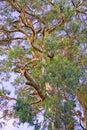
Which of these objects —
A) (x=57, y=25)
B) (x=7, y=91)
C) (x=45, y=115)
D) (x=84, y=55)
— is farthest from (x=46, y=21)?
(x=45, y=115)

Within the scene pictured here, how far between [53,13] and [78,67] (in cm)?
108

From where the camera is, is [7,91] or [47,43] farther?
[7,91]

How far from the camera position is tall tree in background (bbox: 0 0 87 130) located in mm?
4773

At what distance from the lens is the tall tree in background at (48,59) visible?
15.7ft

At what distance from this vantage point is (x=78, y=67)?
5262 millimetres

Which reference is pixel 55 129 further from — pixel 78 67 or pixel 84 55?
pixel 84 55

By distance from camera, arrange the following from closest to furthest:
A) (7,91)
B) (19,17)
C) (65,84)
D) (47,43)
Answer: (65,84), (47,43), (7,91), (19,17)

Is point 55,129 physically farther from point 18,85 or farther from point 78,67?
point 18,85

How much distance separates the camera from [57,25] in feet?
19.3

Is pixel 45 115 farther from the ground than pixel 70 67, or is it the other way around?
pixel 70 67

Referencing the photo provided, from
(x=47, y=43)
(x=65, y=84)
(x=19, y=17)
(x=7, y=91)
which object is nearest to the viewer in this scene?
(x=65, y=84)

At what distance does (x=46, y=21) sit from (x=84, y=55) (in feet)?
2.82

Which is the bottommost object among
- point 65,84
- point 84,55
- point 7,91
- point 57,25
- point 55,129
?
point 55,129

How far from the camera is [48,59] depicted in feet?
16.4
